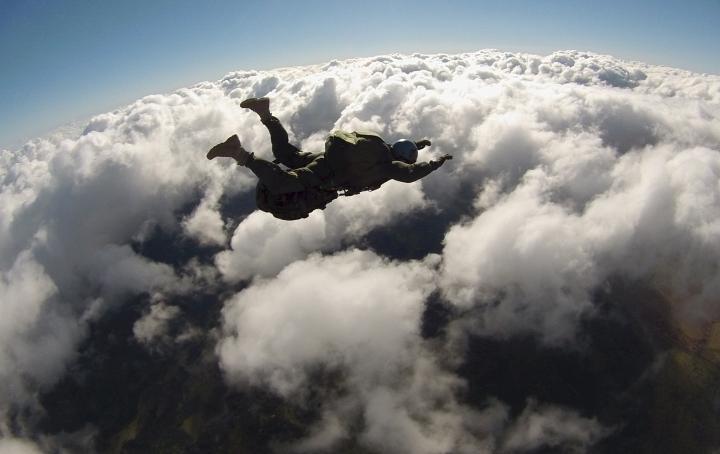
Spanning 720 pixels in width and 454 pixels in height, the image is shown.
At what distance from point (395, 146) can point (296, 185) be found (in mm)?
3032

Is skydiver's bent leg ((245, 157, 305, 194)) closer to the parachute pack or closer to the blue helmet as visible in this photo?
the parachute pack

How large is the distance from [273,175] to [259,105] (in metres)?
2.12

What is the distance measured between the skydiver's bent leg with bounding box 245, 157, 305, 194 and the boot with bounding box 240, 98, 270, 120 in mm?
1595

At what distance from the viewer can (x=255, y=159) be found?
913cm

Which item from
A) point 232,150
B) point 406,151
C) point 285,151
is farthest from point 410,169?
point 232,150

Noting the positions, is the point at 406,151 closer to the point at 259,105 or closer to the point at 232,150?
the point at 259,105

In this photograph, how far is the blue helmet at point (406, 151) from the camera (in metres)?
10.4

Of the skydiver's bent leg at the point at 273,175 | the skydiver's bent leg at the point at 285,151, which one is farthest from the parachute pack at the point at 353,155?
the skydiver's bent leg at the point at 273,175

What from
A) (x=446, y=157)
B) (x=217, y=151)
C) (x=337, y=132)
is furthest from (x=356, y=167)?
(x=217, y=151)

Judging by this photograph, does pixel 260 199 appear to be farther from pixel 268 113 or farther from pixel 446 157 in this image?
pixel 446 157

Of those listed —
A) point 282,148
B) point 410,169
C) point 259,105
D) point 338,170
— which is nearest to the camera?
point 259,105

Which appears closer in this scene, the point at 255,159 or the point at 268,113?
the point at 255,159

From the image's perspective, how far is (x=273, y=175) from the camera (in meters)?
9.05

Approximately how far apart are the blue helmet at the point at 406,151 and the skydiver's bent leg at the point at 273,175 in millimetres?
2915
